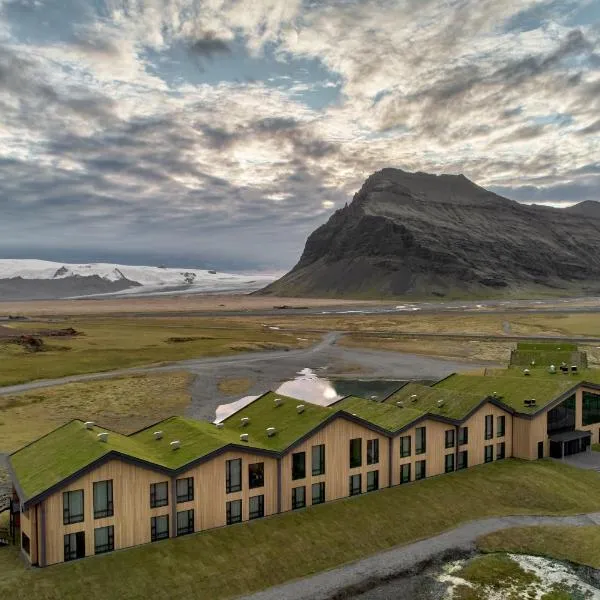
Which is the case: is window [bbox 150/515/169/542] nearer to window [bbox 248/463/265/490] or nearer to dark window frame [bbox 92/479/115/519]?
dark window frame [bbox 92/479/115/519]

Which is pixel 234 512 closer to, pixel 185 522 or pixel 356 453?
pixel 185 522

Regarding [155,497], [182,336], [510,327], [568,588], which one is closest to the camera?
[568,588]

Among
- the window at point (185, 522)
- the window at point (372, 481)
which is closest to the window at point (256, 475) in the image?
the window at point (185, 522)

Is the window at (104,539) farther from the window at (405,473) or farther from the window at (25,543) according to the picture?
the window at (405,473)

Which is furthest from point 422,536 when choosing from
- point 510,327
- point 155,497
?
point 510,327

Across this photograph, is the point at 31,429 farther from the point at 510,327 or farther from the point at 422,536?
the point at 510,327

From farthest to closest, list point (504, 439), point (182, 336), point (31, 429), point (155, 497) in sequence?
point (182, 336)
point (31, 429)
point (504, 439)
point (155, 497)

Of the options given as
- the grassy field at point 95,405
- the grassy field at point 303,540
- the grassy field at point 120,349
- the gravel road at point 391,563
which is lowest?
the gravel road at point 391,563
